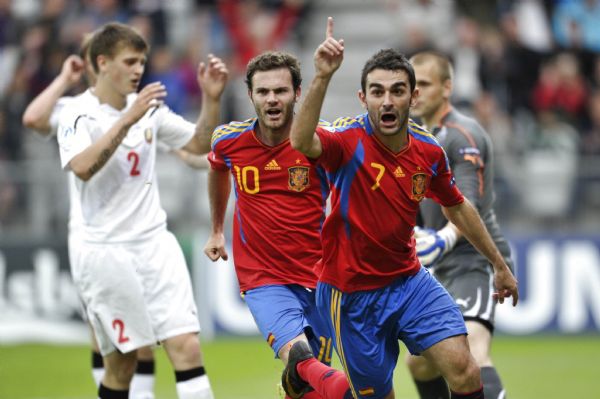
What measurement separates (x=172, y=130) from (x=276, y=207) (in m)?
1.47

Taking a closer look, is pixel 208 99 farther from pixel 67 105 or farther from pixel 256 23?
pixel 256 23

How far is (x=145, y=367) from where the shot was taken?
8.65 m

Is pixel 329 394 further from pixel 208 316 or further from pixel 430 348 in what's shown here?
pixel 208 316

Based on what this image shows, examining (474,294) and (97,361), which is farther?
(97,361)

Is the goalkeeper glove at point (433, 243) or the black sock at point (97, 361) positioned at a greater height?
the goalkeeper glove at point (433, 243)

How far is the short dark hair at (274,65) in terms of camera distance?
6.93 metres

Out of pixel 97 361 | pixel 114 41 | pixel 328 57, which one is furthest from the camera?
pixel 97 361

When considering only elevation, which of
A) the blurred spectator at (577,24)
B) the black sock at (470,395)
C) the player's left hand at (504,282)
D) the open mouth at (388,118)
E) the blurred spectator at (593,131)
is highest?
the blurred spectator at (577,24)

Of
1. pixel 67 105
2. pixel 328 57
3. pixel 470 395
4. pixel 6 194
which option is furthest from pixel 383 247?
pixel 6 194

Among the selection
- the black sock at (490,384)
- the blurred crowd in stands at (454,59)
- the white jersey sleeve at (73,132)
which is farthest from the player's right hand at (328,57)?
the blurred crowd in stands at (454,59)

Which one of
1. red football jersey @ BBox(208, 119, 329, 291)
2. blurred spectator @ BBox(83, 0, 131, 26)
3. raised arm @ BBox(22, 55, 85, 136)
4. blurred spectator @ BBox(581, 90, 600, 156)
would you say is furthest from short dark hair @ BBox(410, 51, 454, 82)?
blurred spectator @ BBox(83, 0, 131, 26)

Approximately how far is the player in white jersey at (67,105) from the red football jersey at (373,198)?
88.1 inches

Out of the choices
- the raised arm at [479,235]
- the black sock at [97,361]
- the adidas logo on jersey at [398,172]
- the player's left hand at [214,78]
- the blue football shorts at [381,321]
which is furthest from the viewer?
the black sock at [97,361]

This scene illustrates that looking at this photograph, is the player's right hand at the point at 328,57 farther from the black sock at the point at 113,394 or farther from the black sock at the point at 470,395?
the black sock at the point at 113,394
